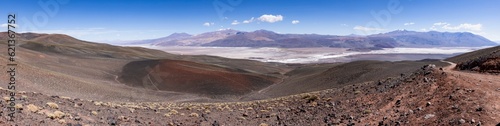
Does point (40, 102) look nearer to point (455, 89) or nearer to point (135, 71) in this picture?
point (455, 89)

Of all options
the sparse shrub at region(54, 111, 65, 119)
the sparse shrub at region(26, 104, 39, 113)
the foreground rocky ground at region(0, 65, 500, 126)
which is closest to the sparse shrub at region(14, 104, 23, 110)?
→ the foreground rocky ground at region(0, 65, 500, 126)

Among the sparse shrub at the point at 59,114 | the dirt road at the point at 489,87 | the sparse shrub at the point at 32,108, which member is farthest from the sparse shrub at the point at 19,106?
the dirt road at the point at 489,87

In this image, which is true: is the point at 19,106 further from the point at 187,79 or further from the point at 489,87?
the point at 187,79

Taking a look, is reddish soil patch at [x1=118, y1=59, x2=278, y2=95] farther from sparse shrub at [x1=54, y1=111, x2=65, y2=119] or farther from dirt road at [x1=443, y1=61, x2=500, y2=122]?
sparse shrub at [x1=54, y1=111, x2=65, y2=119]

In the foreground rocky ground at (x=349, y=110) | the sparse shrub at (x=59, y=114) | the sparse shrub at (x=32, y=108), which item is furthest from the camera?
the sparse shrub at (x=59, y=114)

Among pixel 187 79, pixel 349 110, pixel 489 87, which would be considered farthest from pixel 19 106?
pixel 187 79

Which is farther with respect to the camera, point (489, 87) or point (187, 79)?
point (187, 79)

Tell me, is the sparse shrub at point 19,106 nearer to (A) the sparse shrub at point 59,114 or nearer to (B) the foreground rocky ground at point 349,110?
(B) the foreground rocky ground at point 349,110

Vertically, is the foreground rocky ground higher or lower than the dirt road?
lower

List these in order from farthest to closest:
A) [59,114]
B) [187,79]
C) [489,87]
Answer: [187,79] → [489,87] → [59,114]
